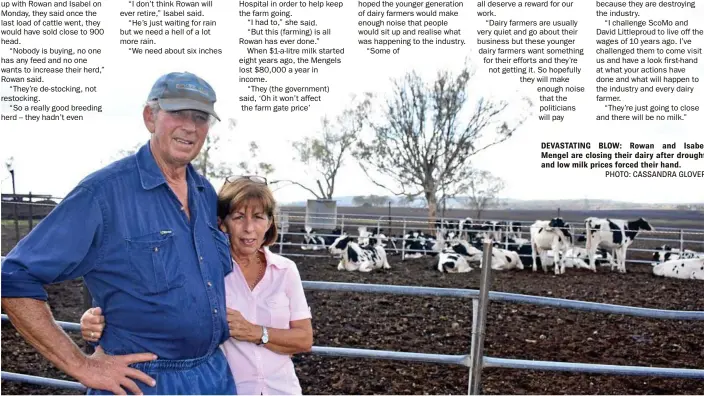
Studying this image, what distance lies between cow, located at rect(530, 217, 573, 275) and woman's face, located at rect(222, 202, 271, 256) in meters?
10.2

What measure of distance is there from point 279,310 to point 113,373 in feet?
1.63

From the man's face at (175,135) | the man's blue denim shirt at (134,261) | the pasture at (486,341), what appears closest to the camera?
the man's blue denim shirt at (134,261)

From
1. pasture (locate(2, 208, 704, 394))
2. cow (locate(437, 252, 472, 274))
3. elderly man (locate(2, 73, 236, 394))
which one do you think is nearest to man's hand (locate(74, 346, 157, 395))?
elderly man (locate(2, 73, 236, 394))

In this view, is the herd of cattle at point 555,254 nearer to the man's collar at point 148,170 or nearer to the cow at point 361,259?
the cow at point 361,259

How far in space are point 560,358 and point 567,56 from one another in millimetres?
2411

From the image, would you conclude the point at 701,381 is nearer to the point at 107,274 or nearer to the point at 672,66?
the point at 672,66

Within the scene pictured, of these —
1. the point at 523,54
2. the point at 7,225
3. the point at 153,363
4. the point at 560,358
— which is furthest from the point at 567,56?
the point at 7,225

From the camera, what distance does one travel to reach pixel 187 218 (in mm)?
1730

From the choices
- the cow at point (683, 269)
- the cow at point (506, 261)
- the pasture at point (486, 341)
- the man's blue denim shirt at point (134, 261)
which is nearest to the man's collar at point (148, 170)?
the man's blue denim shirt at point (134, 261)

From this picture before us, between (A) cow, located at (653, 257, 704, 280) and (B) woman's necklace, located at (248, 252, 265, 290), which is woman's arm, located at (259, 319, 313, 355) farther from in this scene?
(A) cow, located at (653, 257, 704, 280)

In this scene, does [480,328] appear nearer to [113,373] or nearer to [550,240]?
[113,373]

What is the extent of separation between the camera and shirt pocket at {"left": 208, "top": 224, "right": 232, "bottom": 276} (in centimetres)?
179

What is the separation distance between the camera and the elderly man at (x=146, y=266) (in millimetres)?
1522

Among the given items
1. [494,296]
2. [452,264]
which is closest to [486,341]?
[494,296]
